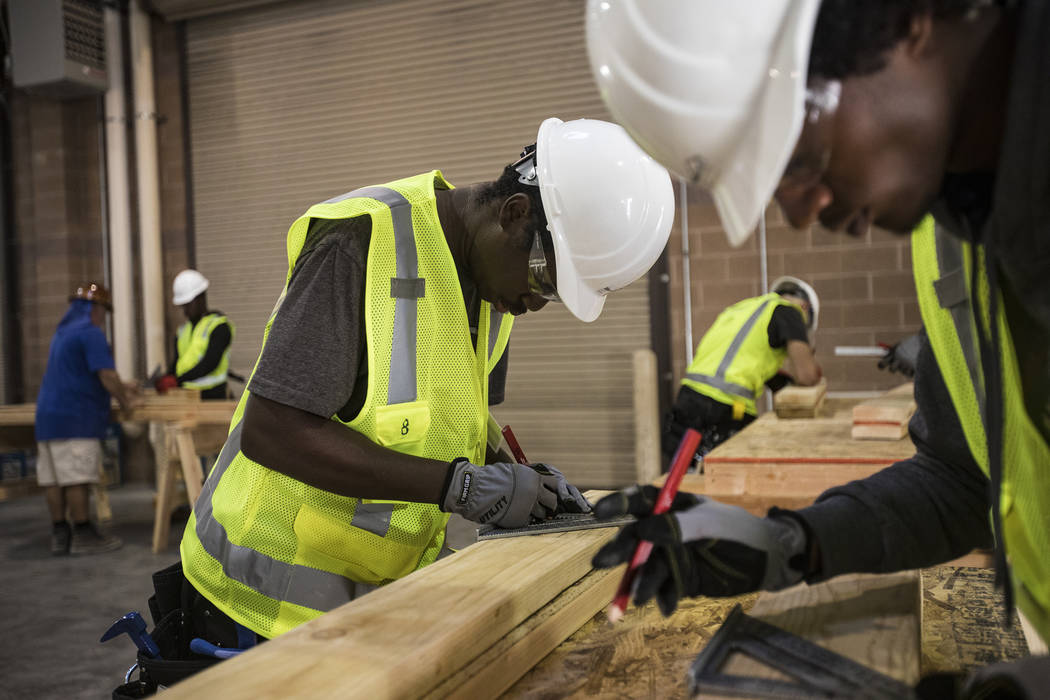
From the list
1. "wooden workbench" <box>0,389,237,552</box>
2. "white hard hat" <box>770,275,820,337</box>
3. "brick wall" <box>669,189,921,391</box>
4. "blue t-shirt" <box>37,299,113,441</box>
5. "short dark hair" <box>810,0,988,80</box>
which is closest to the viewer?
"short dark hair" <box>810,0,988,80</box>

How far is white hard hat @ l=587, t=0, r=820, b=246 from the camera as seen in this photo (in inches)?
37.8

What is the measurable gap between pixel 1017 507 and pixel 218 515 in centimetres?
163

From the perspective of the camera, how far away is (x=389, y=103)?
851cm

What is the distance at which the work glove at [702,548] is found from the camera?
3.96 ft

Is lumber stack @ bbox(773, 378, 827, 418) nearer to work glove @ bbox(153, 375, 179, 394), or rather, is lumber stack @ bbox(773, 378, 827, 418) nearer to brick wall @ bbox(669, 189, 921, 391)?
brick wall @ bbox(669, 189, 921, 391)

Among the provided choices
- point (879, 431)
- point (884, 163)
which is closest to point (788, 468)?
point (879, 431)

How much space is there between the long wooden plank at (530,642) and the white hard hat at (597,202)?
0.73 m

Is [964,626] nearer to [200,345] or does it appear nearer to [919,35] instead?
[919,35]

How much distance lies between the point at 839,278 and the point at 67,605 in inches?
255

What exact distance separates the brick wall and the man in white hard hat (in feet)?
17.9

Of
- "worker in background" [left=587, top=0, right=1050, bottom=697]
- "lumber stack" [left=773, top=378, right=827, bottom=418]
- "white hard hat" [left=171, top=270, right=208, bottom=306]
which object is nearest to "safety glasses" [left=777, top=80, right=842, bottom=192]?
"worker in background" [left=587, top=0, right=1050, bottom=697]

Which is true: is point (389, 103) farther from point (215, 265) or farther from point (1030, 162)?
point (1030, 162)

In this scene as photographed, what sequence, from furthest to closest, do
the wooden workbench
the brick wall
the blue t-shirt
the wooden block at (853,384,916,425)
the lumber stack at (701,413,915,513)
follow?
the brick wall → the blue t-shirt → the wooden workbench → the wooden block at (853,384,916,425) → the lumber stack at (701,413,915,513)

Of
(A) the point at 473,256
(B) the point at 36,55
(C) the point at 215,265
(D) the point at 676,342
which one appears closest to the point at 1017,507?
(A) the point at 473,256
